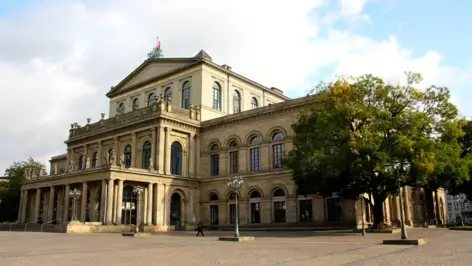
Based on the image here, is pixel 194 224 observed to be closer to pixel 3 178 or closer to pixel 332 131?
pixel 332 131

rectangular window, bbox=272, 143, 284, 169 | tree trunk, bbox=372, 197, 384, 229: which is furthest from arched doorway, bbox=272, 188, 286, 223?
tree trunk, bbox=372, 197, 384, 229

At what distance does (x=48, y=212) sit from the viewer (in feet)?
152

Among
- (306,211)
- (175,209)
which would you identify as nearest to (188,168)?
(175,209)

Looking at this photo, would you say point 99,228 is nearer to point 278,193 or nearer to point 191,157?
point 191,157

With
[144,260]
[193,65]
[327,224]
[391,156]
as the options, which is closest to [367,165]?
[391,156]

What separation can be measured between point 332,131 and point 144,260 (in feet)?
61.8

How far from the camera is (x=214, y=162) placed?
45.7m

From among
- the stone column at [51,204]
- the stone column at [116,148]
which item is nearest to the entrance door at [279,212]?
the stone column at [116,148]

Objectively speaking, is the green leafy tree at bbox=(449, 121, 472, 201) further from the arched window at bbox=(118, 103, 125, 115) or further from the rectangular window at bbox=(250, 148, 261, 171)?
the arched window at bbox=(118, 103, 125, 115)

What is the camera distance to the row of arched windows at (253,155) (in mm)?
40406

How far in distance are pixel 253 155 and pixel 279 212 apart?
647cm

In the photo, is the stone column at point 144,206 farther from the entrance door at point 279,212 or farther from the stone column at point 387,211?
the stone column at point 387,211

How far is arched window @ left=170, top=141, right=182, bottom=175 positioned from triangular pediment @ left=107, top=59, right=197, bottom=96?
1036cm

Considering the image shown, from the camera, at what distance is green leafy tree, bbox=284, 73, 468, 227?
89.2ft
